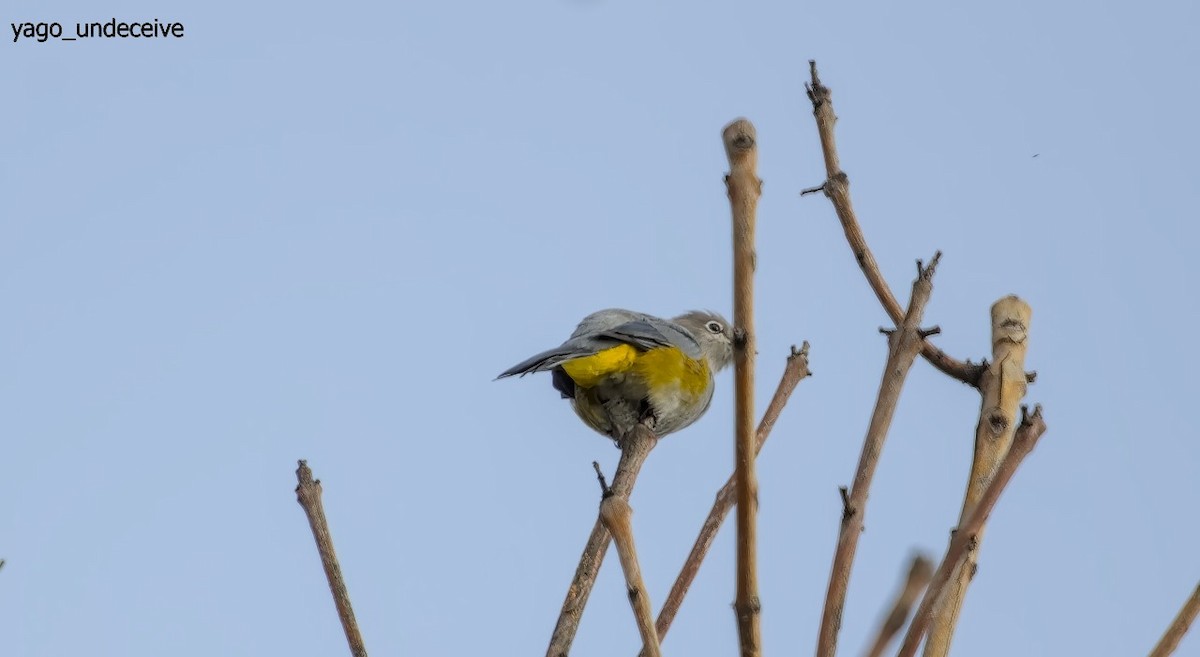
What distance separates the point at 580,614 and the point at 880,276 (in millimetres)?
817

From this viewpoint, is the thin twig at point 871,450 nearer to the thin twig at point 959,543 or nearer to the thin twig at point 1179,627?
the thin twig at point 959,543

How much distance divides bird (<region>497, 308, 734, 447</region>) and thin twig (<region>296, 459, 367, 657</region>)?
3500 mm

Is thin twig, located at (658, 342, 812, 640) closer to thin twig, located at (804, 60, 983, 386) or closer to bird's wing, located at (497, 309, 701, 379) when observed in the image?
thin twig, located at (804, 60, 983, 386)

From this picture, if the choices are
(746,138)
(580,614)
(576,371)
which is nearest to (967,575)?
(580,614)

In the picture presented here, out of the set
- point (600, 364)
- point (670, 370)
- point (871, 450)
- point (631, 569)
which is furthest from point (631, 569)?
point (670, 370)

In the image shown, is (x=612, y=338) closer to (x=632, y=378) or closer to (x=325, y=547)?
(x=632, y=378)

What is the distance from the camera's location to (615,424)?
611 cm

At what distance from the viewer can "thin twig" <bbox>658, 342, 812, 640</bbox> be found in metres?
2.29

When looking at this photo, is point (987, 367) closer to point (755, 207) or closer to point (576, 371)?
point (755, 207)

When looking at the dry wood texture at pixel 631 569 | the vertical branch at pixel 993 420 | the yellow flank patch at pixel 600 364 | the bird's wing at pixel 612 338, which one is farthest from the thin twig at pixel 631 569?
the yellow flank patch at pixel 600 364

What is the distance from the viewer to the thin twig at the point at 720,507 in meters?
2.29

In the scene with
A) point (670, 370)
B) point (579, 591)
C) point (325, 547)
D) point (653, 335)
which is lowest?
point (579, 591)

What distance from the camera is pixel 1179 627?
1630mm

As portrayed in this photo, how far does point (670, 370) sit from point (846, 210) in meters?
3.90
